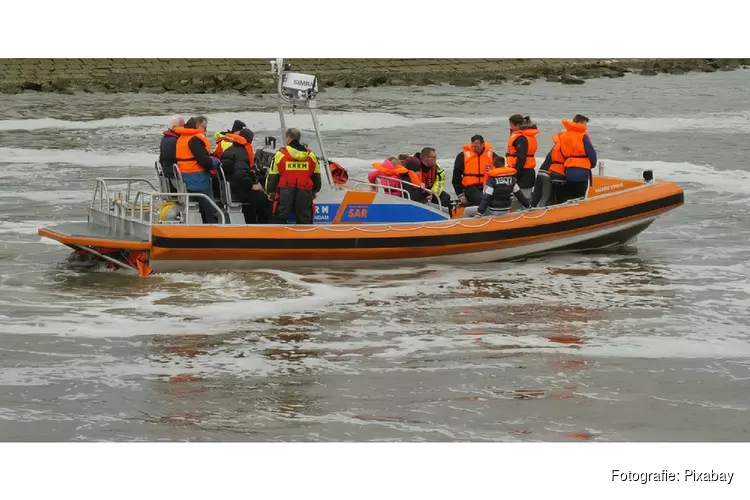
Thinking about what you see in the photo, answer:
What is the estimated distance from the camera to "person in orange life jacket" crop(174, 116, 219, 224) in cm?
947

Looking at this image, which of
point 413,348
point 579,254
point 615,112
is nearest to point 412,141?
point 615,112

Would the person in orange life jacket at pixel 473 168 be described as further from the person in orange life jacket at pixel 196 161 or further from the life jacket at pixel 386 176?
the person in orange life jacket at pixel 196 161

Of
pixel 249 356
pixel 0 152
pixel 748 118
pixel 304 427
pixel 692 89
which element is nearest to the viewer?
pixel 304 427

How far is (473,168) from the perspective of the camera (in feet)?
34.4

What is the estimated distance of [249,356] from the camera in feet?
25.5

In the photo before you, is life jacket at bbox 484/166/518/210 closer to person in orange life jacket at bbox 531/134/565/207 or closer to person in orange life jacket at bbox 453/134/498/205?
person in orange life jacket at bbox 453/134/498/205

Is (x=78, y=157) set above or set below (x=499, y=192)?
below

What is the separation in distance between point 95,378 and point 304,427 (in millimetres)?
1590

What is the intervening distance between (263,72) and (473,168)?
62.3ft

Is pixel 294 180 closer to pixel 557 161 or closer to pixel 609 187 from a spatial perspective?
pixel 557 161

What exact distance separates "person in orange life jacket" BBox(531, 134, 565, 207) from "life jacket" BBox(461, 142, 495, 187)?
58 centimetres

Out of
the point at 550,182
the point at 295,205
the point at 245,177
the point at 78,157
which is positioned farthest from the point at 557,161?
the point at 78,157

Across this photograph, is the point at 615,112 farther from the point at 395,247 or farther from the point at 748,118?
the point at 395,247

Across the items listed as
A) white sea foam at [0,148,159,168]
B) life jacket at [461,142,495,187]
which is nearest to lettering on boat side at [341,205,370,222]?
life jacket at [461,142,495,187]
